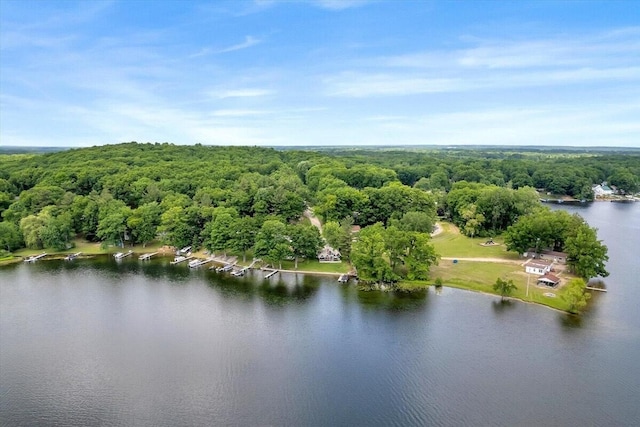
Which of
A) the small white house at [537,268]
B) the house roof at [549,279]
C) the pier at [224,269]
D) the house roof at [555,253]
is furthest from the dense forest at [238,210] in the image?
the house roof at [549,279]

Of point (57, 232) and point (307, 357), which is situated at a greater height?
point (57, 232)

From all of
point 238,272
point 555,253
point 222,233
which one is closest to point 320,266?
point 238,272

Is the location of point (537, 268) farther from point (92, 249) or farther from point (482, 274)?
point (92, 249)

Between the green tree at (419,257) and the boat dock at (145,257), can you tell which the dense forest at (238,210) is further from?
the boat dock at (145,257)

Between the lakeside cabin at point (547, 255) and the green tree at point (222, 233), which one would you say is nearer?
the lakeside cabin at point (547, 255)

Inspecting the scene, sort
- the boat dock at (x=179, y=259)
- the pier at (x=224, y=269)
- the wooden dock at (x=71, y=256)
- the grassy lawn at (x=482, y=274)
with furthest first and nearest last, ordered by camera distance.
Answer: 1. the wooden dock at (x=71, y=256)
2. the boat dock at (x=179, y=259)
3. the pier at (x=224, y=269)
4. the grassy lawn at (x=482, y=274)

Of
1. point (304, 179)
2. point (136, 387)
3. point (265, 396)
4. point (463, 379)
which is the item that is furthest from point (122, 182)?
point (463, 379)

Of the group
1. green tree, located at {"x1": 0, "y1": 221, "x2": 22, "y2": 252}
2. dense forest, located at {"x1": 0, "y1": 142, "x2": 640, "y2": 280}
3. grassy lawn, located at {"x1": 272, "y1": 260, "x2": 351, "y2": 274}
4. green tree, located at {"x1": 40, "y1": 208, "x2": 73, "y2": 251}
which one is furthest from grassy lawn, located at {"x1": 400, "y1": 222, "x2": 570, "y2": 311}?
green tree, located at {"x1": 0, "y1": 221, "x2": 22, "y2": 252}

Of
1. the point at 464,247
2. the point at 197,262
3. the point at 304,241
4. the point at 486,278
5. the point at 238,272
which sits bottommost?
the point at 486,278
